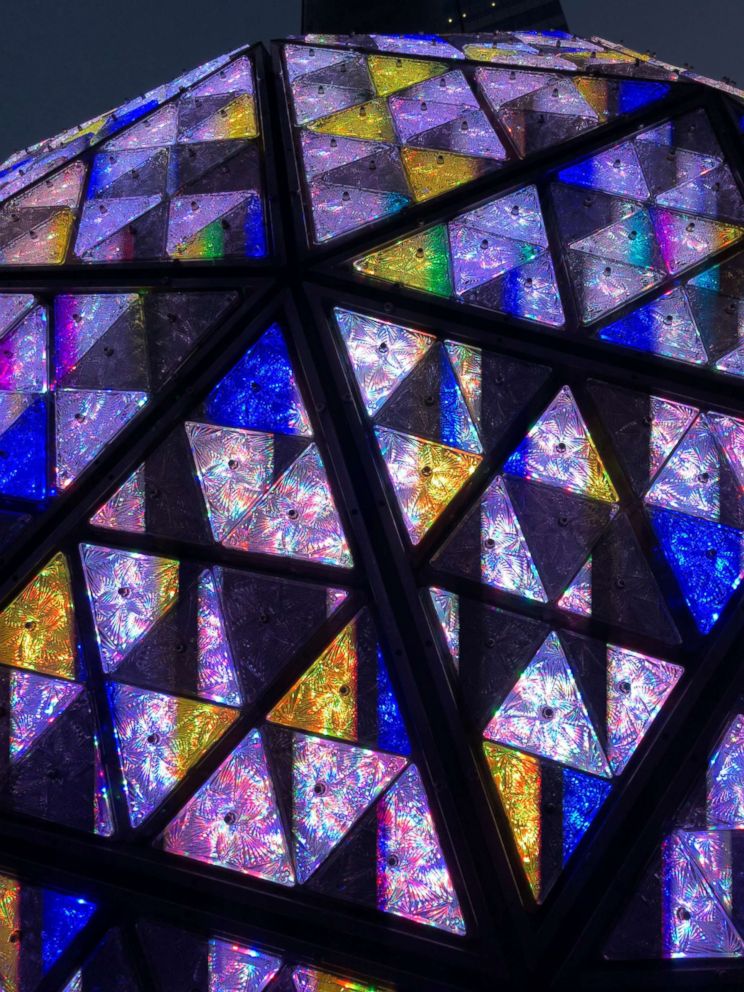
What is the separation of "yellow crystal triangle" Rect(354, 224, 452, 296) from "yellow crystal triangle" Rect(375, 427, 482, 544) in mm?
1409

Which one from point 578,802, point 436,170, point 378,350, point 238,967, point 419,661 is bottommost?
point 238,967

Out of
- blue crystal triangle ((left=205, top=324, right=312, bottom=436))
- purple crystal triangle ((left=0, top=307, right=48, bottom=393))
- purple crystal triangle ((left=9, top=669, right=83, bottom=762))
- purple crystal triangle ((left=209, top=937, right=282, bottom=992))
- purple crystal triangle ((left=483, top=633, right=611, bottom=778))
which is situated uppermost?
purple crystal triangle ((left=0, top=307, right=48, bottom=393))

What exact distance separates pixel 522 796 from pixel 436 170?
5.23 meters

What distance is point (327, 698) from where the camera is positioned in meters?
4.29

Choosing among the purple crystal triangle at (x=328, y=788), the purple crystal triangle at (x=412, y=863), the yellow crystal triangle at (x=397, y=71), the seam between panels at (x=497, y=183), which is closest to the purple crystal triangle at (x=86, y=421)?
the seam between panels at (x=497, y=183)

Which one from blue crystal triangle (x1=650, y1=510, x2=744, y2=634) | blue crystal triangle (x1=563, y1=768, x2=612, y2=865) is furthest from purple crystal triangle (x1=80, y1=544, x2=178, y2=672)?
blue crystal triangle (x1=650, y1=510, x2=744, y2=634)

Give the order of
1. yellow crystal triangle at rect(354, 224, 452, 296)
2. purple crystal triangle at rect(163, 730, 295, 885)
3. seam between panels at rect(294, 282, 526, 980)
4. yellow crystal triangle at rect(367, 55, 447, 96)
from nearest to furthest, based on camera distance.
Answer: seam between panels at rect(294, 282, 526, 980), purple crystal triangle at rect(163, 730, 295, 885), yellow crystal triangle at rect(354, 224, 452, 296), yellow crystal triangle at rect(367, 55, 447, 96)

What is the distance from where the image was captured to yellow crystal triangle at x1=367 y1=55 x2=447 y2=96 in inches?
279

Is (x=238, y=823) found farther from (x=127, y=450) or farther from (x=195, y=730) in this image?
(x=127, y=450)

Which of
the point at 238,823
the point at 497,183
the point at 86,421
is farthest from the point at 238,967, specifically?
the point at 497,183

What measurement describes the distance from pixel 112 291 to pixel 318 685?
3.79 m

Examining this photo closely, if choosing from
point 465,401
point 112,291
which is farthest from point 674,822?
point 112,291

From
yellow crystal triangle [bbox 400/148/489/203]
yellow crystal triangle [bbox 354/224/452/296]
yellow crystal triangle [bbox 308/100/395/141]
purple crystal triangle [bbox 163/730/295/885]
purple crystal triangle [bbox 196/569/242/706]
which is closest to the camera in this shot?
purple crystal triangle [bbox 163/730/295/885]

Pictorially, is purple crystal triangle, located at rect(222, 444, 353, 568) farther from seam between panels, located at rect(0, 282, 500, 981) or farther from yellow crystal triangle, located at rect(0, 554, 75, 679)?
yellow crystal triangle, located at rect(0, 554, 75, 679)
